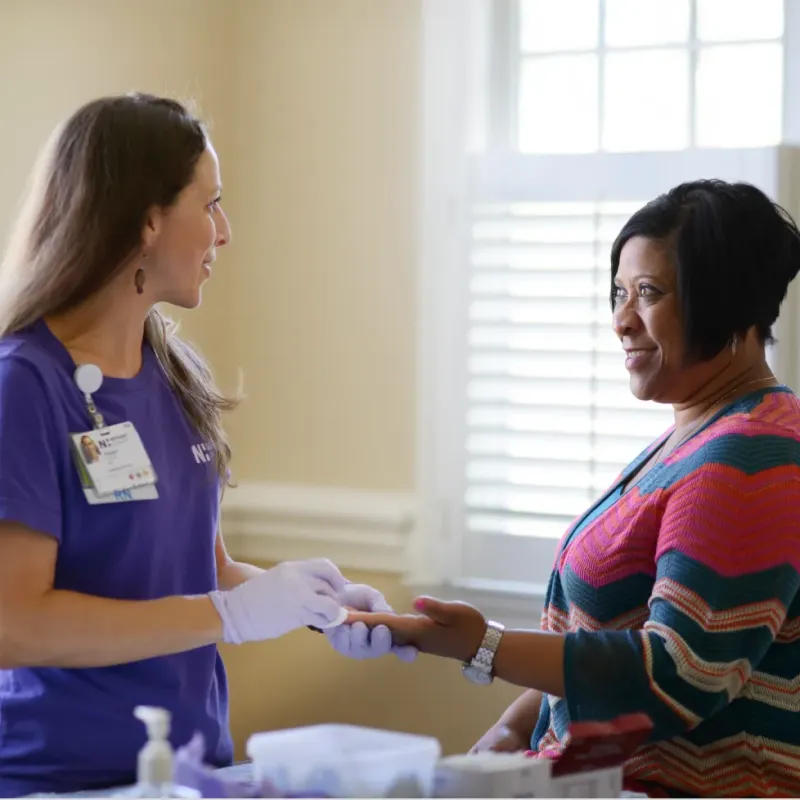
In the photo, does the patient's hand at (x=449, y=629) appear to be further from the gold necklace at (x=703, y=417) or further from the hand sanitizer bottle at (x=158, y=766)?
the hand sanitizer bottle at (x=158, y=766)

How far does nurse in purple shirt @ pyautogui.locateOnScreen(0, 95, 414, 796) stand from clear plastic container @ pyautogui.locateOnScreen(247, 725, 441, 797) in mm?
391

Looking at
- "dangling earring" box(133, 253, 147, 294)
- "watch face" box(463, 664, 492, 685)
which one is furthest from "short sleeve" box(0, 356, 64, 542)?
"watch face" box(463, 664, 492, 685)

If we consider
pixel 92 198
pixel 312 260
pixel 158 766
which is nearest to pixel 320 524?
pixel 312 260

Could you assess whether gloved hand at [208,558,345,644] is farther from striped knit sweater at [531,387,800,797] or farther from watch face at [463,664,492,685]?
striped knit sweater at [531,387,800,797]

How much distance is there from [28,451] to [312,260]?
1515 mm

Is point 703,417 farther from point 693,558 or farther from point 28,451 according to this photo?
point 28,451

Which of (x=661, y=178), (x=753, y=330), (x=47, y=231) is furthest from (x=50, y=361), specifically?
(x=661, y=178)

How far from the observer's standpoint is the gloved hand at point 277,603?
4.84 ft

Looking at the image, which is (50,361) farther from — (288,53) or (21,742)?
(288,53)

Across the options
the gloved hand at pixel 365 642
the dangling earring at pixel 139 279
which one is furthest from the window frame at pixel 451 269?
the dangling earring at pixel 139 279

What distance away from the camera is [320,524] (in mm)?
2809

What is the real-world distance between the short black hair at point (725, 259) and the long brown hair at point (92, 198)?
67cm

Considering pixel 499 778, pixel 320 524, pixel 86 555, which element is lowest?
pixel 320 524

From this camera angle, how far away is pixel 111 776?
1504 millimetres
